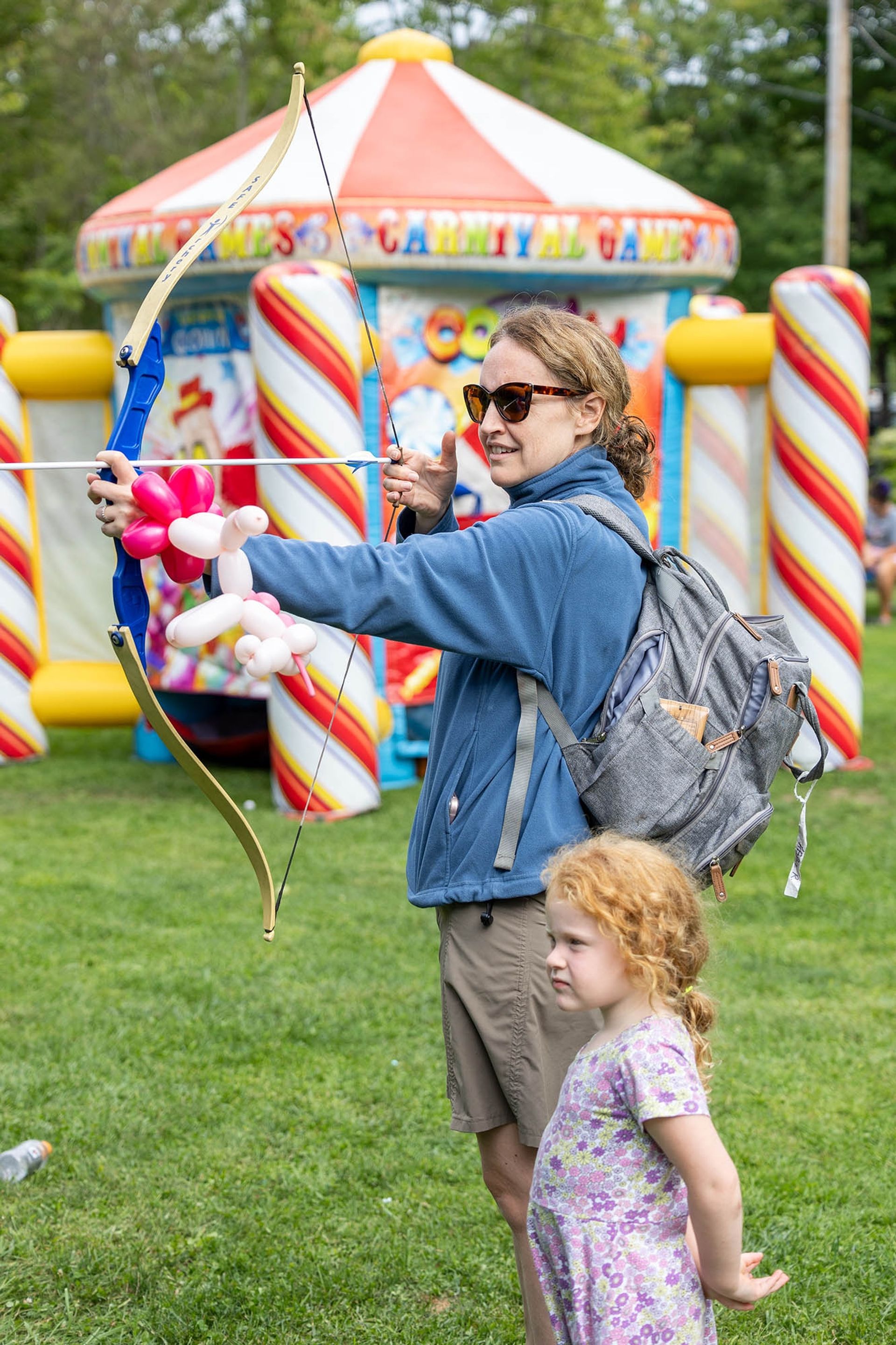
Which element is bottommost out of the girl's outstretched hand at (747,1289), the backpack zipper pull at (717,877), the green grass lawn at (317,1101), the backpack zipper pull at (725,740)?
the green grass lawn at (317,1101)

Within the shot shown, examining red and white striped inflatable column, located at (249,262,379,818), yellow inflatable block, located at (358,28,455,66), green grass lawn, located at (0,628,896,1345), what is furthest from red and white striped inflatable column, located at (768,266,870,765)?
yellow inflatable block, located at (358,28,455,66)

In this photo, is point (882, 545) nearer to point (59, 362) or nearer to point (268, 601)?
point (59, 362)

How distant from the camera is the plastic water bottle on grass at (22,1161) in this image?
3.40m

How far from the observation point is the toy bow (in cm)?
218

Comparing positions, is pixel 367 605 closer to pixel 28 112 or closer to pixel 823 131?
pixel 28 112

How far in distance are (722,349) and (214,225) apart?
208 inches

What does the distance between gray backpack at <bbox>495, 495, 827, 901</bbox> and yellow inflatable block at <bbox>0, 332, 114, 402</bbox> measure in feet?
20.3

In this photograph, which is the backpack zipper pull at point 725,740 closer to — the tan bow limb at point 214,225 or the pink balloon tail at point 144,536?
the pink balloon tail at point 144,536

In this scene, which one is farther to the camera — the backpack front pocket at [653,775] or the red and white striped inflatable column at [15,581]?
the red and white striped inflatable column at [15,581]

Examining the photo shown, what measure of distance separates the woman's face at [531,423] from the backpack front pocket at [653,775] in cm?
43

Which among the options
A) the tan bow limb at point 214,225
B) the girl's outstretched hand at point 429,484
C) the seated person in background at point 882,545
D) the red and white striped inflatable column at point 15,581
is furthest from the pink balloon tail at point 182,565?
the seated person in background at point 882,545

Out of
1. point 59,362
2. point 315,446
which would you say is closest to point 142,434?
point 315,446

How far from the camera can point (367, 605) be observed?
1955mm

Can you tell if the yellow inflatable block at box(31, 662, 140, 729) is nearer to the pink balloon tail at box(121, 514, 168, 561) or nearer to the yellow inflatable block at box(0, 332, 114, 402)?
the yellow inflatable block at box(0, 332, 114, 402)
